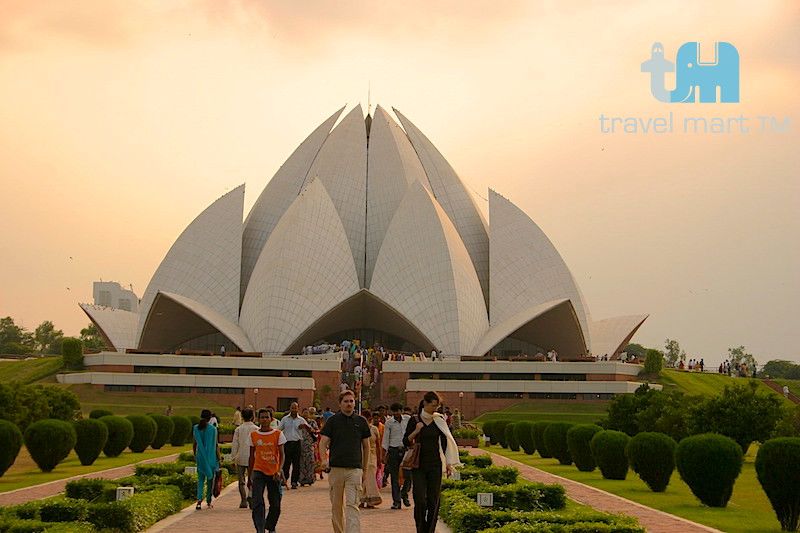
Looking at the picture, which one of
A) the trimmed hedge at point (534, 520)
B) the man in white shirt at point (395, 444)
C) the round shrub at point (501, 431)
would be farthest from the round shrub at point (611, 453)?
the round shrub at point (501, 431)

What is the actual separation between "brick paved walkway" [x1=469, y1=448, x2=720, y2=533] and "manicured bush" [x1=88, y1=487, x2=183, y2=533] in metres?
4.58

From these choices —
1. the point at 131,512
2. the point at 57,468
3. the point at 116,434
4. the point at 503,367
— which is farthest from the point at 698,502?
the point at 503,367

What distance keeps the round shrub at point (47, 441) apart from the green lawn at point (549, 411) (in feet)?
61.9

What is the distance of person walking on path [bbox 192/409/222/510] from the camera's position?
9703 mm

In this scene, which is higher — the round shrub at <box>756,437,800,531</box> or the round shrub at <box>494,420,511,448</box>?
the round shrub at <box>756,437,800,531</box>

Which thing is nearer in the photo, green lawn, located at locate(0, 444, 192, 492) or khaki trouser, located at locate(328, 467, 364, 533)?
khaki trouser, located at locate(328, 467, 364, 533)

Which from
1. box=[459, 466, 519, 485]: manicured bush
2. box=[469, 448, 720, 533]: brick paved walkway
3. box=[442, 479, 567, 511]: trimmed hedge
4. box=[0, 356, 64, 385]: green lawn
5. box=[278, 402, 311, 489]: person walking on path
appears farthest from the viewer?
box=[0, 356, 64, 385]: green lawn

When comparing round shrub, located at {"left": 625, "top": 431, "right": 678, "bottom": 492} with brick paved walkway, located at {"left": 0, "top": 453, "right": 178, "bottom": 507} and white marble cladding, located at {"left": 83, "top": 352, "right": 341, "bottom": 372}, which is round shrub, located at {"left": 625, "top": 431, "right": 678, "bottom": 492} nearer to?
brick paved walkway, located at {"left": 0, "top": 453, "right": 178, "bottom": 507}

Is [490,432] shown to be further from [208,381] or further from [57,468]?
[57,468]

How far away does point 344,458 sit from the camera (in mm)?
7445

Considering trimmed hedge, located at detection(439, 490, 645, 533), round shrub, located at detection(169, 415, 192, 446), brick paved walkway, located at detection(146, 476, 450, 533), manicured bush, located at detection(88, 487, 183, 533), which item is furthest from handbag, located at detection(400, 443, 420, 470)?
round shrub, located at detection(169, 415, 192, 446)

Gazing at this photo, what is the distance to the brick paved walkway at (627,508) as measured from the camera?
8.69 m

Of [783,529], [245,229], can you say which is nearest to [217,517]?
[783,529]

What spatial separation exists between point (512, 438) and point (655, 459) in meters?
11.3
